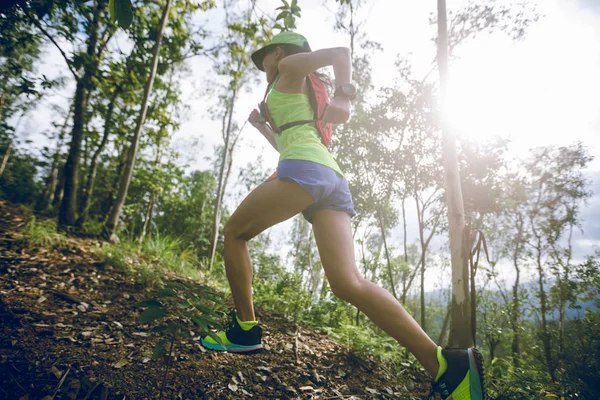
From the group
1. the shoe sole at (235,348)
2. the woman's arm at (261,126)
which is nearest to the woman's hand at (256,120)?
the woman's arm at (261,126)

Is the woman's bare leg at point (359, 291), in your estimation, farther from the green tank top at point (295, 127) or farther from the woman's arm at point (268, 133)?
the woman's arm at point (268, 133)

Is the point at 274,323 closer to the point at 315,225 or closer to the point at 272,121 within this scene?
the point at 315,225

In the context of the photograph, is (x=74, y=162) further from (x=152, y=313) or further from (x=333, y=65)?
(x=333, y=65)

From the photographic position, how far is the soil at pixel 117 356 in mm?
1339

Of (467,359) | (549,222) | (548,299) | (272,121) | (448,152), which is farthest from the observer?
(549,222)

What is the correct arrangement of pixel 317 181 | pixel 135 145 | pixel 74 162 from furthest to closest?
pixel 135 145 → pixel 74 162 → pixel 317 181

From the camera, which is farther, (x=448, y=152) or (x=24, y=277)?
(x=448, y=152)

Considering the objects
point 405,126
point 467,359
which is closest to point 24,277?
point 467,359

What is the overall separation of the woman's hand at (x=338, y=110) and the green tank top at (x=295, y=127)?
0.53 ft

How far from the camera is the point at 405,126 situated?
7895 mm

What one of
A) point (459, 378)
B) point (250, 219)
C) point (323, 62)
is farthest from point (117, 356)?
point (323, 62)

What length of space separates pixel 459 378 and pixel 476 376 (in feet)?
0.28

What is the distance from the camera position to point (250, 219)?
4.67ft

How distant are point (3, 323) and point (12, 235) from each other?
2.37 meters
